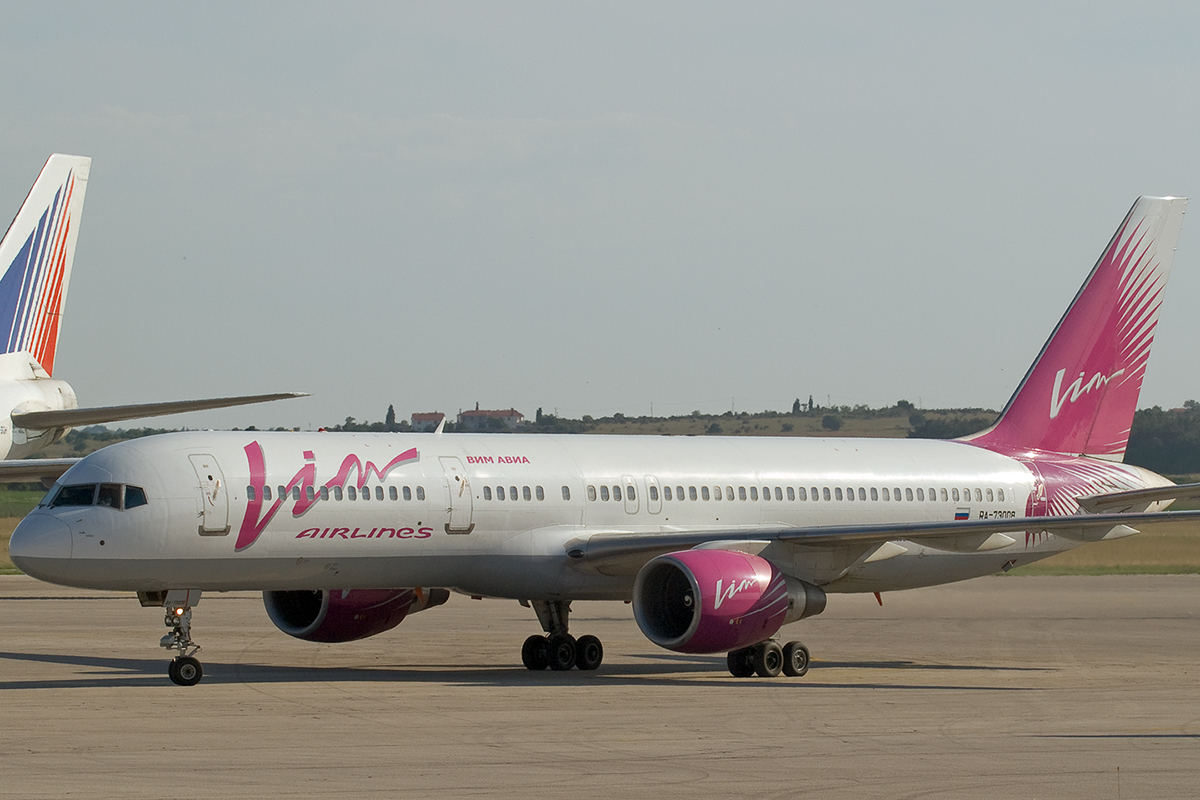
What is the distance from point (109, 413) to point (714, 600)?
1517 centimetres

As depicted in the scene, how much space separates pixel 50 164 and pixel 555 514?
18.1m

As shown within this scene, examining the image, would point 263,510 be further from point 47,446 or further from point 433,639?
point 47,446

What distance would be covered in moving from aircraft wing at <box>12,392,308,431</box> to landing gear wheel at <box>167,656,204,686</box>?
8.59 metres

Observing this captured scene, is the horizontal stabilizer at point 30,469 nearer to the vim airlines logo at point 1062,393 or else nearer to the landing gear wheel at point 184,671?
the landing gear wheel at point 184,671

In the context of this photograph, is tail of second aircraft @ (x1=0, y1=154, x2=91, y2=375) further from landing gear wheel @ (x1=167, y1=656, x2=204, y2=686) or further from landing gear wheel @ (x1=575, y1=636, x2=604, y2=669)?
landing gear wheel @ (x1=575, y1=636, x2=604, y2=669)

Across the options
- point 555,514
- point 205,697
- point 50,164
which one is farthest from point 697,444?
point 50,164

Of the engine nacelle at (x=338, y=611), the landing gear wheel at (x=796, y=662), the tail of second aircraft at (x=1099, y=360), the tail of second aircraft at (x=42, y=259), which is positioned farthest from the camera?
the tail of second aircraft at (x=42, y=259)

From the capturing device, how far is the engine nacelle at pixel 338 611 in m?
26.2

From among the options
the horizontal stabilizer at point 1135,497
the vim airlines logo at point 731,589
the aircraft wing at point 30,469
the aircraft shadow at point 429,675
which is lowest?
the aircraft shadow at point 429,675

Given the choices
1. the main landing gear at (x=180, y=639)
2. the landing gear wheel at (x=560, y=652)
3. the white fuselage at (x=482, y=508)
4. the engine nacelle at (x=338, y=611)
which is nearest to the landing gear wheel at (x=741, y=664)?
the white fuselage at (x=482, y=508)

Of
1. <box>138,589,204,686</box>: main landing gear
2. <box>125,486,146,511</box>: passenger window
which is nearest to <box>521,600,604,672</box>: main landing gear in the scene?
<box>138,589,204,686</box>: main landing gear

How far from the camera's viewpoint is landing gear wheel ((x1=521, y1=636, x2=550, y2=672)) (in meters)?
26.0

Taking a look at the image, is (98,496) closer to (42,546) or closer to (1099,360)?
(42,546)

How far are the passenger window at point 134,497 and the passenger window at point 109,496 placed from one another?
11 cm
